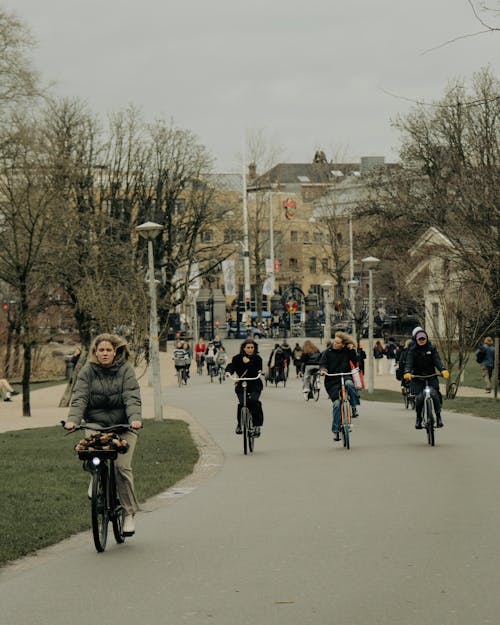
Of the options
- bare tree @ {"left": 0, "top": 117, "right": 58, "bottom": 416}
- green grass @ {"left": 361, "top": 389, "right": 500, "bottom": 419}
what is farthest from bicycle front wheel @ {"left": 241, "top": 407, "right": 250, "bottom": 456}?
bare tree @ {"left": 0, "top": 117, "right": 58, "bottom": 416}

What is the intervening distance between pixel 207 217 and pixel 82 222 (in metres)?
20.1

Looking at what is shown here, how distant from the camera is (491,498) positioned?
12609mm

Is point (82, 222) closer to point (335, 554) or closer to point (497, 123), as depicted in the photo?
point (497, 123)

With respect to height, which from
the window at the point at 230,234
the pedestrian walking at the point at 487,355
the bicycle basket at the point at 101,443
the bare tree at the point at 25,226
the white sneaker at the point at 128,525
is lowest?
the white sneaker at the point at 128,525

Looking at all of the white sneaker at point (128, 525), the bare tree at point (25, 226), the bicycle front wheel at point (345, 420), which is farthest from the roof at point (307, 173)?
the white sneaker at point (128, 525)

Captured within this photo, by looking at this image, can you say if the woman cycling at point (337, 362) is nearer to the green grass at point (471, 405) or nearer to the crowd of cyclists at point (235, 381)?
the crowd of cyclists at point (235, 381)

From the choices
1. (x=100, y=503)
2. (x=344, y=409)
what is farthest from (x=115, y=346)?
(x=344, y=409)

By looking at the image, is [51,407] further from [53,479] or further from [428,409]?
[53,479]

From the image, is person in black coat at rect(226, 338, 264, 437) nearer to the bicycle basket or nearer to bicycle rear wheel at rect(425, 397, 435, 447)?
bicycle rear wheel at rect(425, 397, 435, 447)

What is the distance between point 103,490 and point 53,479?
5.24m

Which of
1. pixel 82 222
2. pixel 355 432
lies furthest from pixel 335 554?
pixel 82 222

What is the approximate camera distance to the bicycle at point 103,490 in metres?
9.59

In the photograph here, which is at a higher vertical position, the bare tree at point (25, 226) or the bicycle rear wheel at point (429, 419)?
the bare tree at point (25, 226)

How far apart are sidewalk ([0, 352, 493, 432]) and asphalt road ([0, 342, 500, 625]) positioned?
45.3ft
